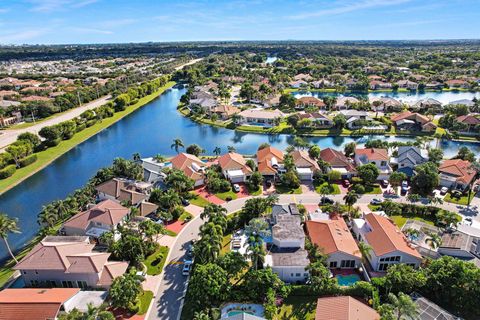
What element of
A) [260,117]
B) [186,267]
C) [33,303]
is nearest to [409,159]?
[260,117]

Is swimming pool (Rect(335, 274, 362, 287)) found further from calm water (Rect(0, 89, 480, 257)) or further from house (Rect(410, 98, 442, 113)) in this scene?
house (Rect(410, 98, 442, 113))

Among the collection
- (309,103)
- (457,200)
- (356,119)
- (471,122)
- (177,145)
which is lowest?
(457,200)

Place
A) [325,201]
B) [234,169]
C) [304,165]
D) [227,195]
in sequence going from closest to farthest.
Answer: [325,201], [227,195], [234,169], [304,165]

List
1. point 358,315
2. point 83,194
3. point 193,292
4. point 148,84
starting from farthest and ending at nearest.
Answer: point 148,84
point 83,194
point 193,292
point 358,315

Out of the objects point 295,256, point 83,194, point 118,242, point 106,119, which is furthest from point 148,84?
point 295,256

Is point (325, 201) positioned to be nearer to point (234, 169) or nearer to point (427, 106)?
point (234, 169)

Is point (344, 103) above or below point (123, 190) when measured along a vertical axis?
above

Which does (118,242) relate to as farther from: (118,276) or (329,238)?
(329,238)
